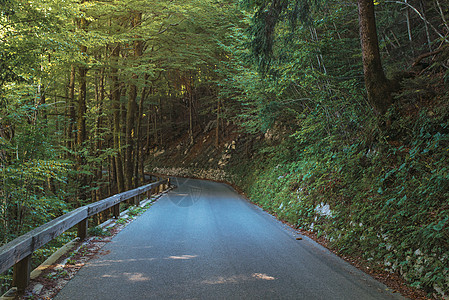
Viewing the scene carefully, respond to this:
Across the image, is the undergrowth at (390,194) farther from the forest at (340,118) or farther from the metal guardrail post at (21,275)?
the metal guardrail post at (21,275)

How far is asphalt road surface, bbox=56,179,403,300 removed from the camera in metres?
3.92

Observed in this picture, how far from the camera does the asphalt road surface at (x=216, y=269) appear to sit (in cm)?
392

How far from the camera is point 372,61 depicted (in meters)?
7.43

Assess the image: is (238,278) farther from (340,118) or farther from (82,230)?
(340,118)

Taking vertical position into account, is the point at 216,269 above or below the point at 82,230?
below

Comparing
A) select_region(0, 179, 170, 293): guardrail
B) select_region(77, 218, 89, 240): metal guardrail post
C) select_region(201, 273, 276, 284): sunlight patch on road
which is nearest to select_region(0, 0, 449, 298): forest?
select_region(77, 218, 89, 240): metal guardrail post

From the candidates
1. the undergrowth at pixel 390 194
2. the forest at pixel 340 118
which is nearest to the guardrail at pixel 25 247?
the forest at pixel 340 118

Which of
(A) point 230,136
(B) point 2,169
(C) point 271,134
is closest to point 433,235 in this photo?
(B) point 2,169

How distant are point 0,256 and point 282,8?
879 cm

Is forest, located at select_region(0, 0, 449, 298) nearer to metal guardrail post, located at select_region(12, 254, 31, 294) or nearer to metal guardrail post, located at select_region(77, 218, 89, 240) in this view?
metal guardrail post, located at select_region(77, 218, 89, 240)

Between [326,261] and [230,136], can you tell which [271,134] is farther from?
[326,261]

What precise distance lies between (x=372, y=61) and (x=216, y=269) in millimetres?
6160

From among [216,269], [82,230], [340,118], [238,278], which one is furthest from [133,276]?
[340,118]

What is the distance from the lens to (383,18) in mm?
8945
